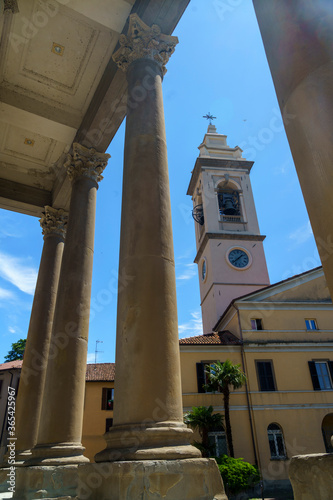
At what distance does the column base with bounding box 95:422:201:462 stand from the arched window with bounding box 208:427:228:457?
28350mm

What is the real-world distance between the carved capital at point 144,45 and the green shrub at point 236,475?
71.0ft

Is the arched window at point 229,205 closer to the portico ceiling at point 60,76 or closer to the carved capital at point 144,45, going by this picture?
the portico ceiling at point 60,76

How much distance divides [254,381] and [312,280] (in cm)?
1224

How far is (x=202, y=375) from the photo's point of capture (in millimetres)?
32031

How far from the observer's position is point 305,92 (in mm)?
3773

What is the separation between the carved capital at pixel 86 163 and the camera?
39.6 ft

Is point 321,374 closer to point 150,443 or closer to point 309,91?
point 150,443

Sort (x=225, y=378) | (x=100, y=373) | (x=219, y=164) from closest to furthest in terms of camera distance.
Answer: (x=225, y=378)
(x=100, y=373)
(x=219, y=164)

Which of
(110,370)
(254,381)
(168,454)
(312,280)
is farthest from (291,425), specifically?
(168,454)

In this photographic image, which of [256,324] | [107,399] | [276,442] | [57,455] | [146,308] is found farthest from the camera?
[107,399]

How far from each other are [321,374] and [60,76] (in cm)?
3182

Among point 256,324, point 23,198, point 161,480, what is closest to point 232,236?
point 256,324

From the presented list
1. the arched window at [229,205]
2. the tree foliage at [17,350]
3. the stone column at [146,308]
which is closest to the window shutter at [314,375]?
the arched window at [229,205]

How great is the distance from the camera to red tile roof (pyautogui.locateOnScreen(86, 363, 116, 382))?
36.9 m
